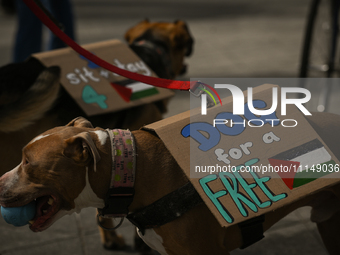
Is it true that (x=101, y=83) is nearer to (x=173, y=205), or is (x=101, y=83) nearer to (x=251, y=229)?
(x=173, y=205)

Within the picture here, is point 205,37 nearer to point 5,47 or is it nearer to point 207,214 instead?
point 5,47

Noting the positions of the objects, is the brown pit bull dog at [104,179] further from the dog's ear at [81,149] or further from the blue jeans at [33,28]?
the blue jeans at [33,28]

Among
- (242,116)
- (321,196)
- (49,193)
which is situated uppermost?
(242,116)

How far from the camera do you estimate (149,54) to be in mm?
3557

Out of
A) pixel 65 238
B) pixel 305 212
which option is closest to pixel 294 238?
pixel 305 212

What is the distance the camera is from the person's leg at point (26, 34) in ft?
16.0

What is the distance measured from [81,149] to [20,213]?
1.50 feet

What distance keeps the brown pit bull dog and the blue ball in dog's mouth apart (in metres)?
0.03

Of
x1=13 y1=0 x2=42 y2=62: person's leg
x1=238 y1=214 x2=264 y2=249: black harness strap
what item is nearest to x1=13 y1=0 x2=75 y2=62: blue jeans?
x1=13 y1=0 x2=42 y2=62: person's leg

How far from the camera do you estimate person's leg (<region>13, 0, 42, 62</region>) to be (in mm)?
4875

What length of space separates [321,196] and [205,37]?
6.58m

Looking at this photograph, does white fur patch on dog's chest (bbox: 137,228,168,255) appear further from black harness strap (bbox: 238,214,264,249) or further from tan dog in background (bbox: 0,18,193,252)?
tan dog in background (bbox: 0,18,193,252)

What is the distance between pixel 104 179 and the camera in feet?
6.34

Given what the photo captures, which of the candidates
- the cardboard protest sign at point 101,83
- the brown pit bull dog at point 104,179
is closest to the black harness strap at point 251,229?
the brown pit bull dog at point 104,179
